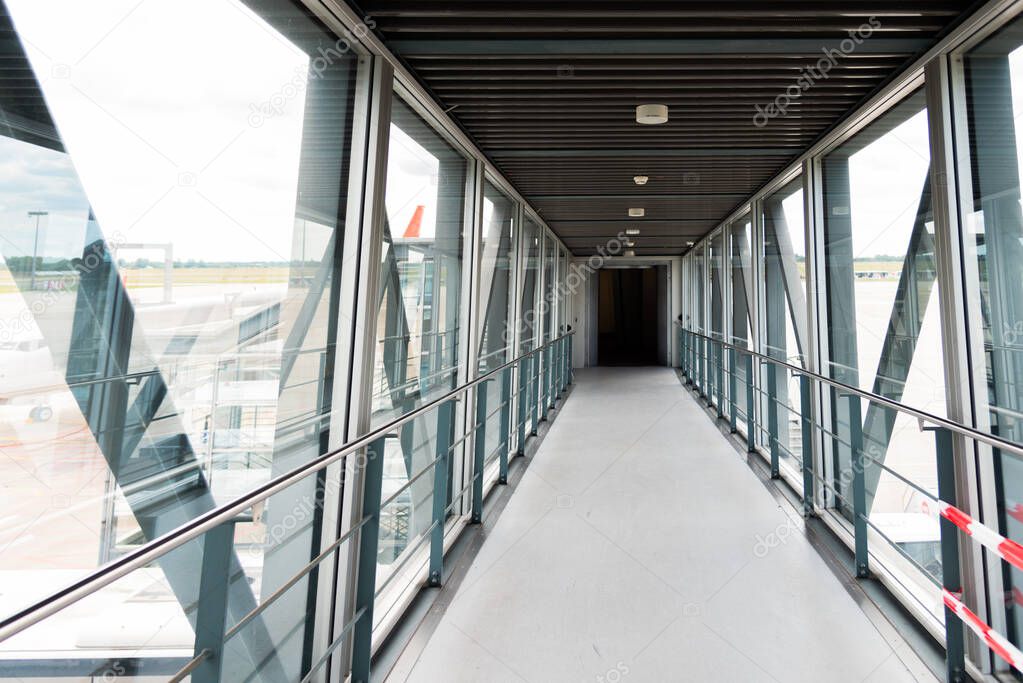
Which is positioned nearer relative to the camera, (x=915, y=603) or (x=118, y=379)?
(x=118, y=379)

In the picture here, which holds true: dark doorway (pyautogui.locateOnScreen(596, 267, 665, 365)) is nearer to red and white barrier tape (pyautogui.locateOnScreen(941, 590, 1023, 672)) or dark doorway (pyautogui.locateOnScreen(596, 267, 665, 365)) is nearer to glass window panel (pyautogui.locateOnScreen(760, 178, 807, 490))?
glass window panel (pyautogui.locateOnScreen(760, 178, 807, 490))

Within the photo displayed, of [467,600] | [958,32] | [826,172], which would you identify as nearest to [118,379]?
[467,600]

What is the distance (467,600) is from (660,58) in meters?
1.69

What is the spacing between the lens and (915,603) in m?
1.38

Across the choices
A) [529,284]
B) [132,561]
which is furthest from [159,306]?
[529,284]

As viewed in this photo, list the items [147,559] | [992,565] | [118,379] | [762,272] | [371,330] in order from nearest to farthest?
1. [147,559]
2. [118,379]
3. [992,565]
4. [371,330]
5. [762,272]

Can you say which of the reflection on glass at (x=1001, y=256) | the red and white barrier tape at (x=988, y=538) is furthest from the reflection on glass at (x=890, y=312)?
the red and white barrier tape at (x=988, y=538)

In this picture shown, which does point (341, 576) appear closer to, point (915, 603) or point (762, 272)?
point (915, 603)

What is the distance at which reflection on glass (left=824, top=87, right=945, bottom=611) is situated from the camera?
1.54m

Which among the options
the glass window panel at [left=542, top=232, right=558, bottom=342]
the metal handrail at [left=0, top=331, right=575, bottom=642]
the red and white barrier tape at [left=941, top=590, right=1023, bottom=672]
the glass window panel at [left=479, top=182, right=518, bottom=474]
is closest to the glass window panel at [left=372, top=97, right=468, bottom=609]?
the glass window panel at [left=479, top=182, right=518, bottom=474]

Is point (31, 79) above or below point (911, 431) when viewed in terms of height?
above

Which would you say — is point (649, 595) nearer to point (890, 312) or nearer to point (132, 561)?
point (890, 312)

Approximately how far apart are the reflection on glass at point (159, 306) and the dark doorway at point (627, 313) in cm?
923

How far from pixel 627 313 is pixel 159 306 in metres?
10.5
